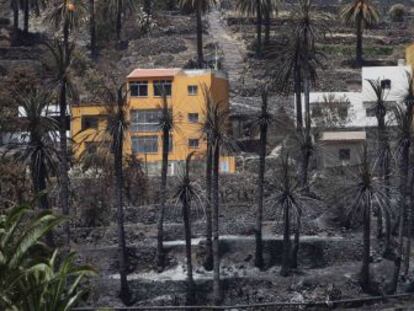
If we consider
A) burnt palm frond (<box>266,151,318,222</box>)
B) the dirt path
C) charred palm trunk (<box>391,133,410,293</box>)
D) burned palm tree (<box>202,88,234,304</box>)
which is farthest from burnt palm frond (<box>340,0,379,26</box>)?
burned palm tree (<box>202,88,234,304</box>)

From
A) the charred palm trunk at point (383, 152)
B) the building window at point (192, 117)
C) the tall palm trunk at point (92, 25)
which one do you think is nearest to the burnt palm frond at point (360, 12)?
the tall palm trunk at point (92, 25)

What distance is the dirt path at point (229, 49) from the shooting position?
85238 mm

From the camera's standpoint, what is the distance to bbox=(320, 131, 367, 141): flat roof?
226 feet

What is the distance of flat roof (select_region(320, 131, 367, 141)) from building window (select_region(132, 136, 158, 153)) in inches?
451

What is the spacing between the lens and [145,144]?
2734 inches

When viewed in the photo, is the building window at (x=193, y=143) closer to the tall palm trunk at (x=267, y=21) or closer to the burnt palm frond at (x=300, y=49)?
the burnt palm frond at (x=300, y=49)

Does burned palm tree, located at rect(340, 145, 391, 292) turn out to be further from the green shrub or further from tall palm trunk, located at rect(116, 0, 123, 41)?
the green shrub

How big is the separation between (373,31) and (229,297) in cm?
5515

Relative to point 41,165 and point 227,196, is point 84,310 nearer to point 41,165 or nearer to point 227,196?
point 41,165

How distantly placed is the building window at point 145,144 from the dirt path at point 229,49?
44.4 ft

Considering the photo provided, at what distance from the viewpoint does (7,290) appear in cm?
2628

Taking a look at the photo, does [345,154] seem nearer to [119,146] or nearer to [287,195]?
[287,195]

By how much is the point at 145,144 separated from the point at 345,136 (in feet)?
44.9

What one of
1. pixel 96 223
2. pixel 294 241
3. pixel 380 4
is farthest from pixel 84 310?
pixel 380 4
